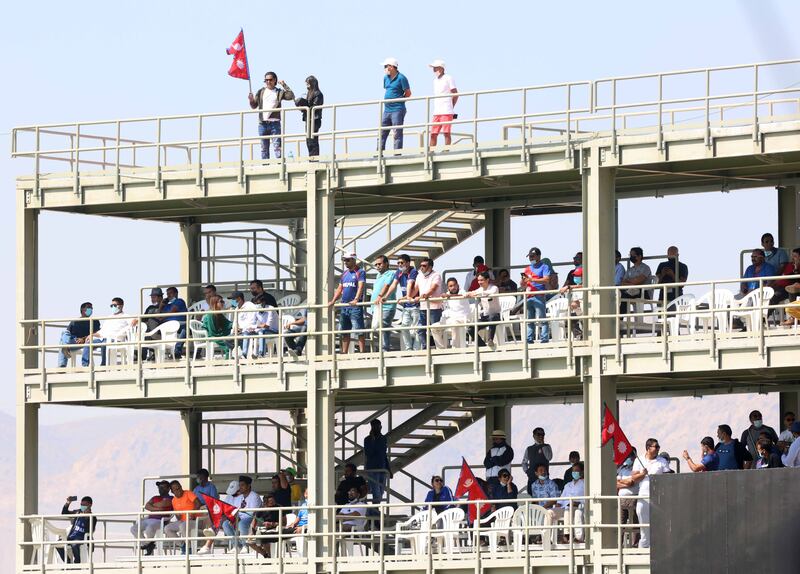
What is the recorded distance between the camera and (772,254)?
114ft

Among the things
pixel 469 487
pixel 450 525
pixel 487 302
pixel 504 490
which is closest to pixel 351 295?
pixel 487 302

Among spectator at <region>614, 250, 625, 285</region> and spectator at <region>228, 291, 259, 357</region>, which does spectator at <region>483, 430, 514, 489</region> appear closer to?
spectator at <region>614, 250, 625, 285</region>

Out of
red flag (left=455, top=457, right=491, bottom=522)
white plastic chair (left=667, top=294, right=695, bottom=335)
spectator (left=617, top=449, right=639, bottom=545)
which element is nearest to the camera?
spectator (left=617, top=449, right=639, bottom=545)

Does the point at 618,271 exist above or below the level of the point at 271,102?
below

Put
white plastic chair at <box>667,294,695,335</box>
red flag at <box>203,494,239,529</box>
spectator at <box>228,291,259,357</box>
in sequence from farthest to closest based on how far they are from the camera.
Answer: spectator at <box>228,291,259,357</box>
red flag at <box>203,494,239,529</box>
white plastic chair at <box>667,294,695,335</box>

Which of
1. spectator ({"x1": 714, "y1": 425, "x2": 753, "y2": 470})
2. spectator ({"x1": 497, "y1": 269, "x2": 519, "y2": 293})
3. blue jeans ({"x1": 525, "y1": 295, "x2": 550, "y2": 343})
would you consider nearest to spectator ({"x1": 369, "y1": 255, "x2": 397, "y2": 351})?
spectator ({"x1": 497, "y1": 269, "x2": 519, "y2": 293})

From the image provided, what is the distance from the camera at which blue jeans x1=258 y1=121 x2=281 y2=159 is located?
38.8 meters

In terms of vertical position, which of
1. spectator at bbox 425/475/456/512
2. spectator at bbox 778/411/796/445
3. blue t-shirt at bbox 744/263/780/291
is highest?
blue t-shirt at bbox 744/263/780/291

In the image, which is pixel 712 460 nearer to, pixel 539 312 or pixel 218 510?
pixel 539 312

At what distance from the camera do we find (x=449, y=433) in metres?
43.6

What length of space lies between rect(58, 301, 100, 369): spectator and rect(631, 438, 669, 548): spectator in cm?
1080

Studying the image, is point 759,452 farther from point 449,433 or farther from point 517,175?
point 449,433

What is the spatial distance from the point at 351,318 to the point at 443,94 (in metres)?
4.08

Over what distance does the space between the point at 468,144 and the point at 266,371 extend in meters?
5.14
